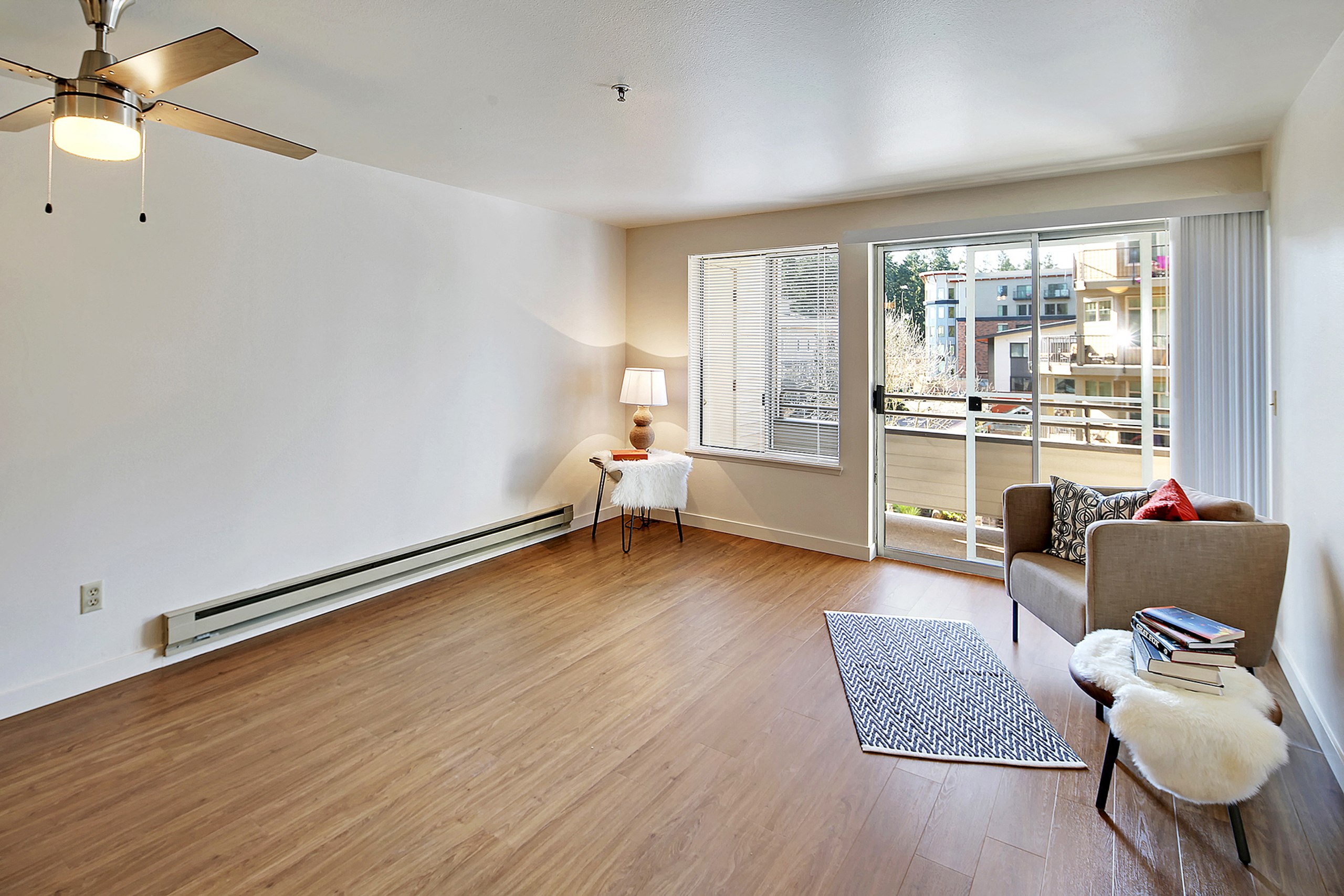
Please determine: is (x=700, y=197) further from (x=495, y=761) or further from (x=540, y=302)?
(x=495, y=761)

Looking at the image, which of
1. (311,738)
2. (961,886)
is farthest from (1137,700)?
(311,738)

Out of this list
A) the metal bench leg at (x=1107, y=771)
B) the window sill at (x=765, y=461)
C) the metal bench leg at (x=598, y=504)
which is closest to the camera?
the metal bench leg at (x=1107, y=771)

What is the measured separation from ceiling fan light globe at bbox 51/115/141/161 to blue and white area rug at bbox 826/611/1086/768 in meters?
2.98

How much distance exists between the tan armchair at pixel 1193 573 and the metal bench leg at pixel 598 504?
3159 mm

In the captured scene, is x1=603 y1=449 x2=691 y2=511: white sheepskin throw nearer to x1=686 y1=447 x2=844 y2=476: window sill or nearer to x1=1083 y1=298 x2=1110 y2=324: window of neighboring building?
x1=686 y1=447 x2=844 y2=476: window sill

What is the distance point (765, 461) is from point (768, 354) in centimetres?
83

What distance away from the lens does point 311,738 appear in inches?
98.0

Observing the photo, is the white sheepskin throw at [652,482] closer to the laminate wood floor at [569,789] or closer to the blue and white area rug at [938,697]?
the laminate wood floor at [569,789]

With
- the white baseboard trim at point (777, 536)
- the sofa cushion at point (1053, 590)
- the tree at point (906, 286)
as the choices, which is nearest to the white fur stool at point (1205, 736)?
the sofa cushion at point (1053, 590)

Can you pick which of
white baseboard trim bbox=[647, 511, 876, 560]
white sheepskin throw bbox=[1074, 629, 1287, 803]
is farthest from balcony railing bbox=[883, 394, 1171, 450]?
white sheepskin throw bbox=[1074, 629, 1287, 803]

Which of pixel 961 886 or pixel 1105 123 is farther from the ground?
pixel 1105 123

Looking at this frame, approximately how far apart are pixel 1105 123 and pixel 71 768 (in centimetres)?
486

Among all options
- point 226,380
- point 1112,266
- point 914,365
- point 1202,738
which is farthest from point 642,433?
point 1202,738

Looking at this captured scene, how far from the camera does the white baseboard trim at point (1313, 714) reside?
218 cm
